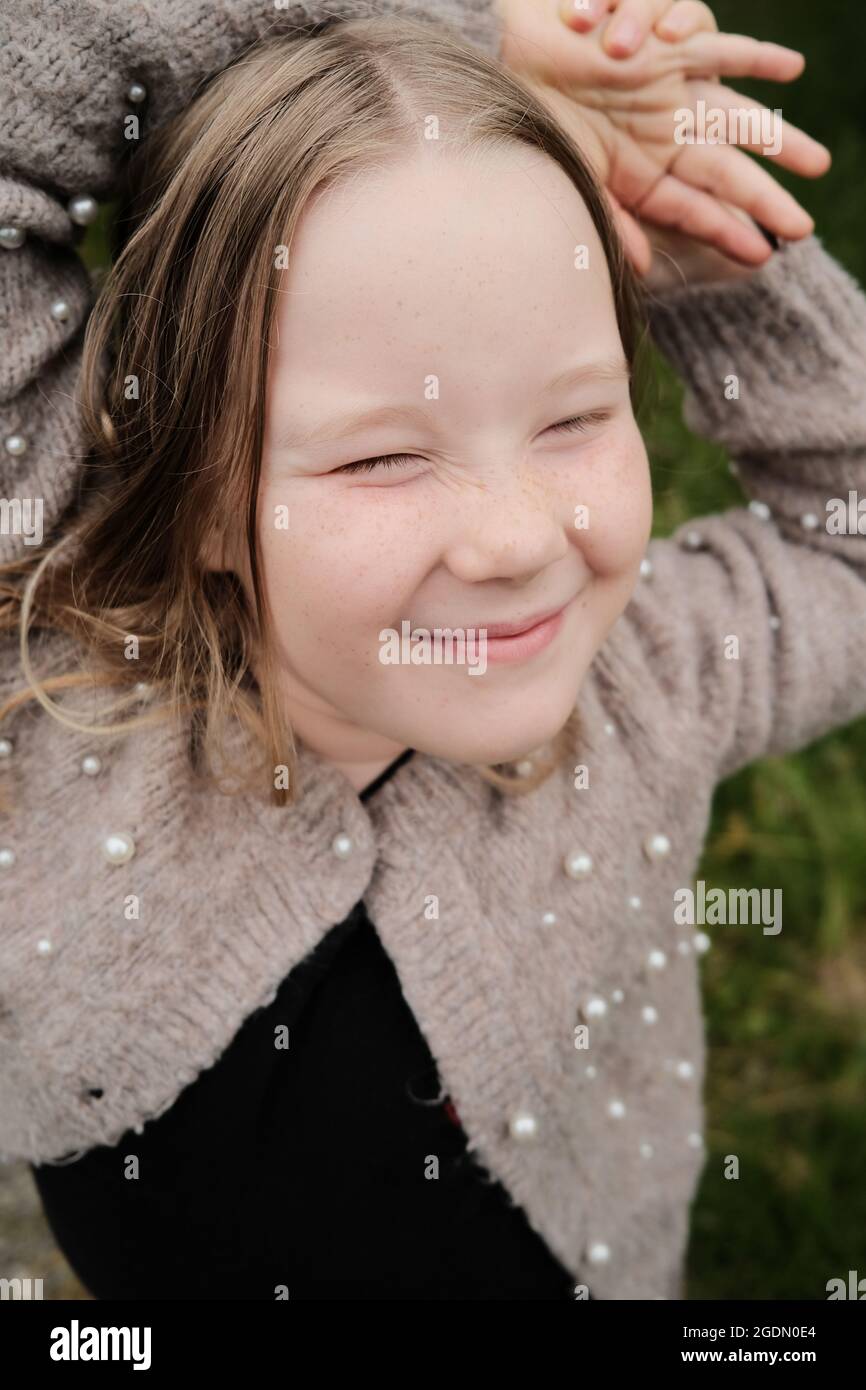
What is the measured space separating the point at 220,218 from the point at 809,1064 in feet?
5.64

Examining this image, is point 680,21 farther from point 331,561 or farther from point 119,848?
point 119,848

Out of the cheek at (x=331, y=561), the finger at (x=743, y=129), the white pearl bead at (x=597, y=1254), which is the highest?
the finger at (x=743, y=129)

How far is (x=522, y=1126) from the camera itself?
121cm

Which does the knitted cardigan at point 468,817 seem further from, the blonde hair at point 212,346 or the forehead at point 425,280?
the forehead at point 425,280

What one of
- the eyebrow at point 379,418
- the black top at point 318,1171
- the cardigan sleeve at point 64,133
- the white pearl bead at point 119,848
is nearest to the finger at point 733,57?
the cardigan sleeve at point 64,133

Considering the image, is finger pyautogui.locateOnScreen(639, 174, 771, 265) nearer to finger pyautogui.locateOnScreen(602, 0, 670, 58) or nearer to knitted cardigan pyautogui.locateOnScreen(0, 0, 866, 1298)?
knitted cardigan pyautogui.locateOnScreen(0, 0, 866, 1298)

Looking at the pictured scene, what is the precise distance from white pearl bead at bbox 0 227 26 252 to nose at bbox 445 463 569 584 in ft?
1.52

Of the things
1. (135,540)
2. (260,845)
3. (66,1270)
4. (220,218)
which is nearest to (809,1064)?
(66,1270)

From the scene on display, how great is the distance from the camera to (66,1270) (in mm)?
1964

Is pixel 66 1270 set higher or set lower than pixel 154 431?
lower

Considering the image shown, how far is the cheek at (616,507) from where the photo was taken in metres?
1.06

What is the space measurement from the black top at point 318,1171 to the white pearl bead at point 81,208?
0.58 m

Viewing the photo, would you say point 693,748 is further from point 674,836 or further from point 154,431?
point 154,431

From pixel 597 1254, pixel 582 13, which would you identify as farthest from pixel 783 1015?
pixel 582 13
